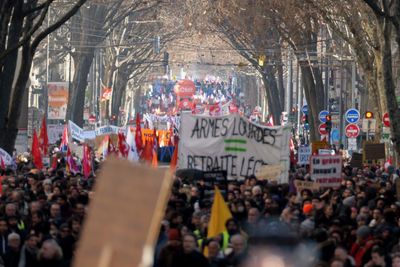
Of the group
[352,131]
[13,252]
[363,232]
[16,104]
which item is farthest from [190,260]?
[352,131]

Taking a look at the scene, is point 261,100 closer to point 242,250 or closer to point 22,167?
point 22,167

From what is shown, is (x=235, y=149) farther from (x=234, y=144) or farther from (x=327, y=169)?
(x=327, y=169)

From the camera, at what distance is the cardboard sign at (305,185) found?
67.4 ft

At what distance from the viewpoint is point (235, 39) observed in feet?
215

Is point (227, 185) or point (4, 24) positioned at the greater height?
point (4, 24)

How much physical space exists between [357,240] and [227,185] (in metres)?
6.81

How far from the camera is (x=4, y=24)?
85.0 ft

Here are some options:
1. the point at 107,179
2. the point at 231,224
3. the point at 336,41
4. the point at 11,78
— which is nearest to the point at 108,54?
the point at 336,41

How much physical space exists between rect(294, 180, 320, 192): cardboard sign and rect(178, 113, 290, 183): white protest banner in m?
2.01

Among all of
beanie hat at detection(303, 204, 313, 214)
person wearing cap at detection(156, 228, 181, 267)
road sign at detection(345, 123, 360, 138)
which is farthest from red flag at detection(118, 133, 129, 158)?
person wearing cap at detection(156, 228, 181, 267)

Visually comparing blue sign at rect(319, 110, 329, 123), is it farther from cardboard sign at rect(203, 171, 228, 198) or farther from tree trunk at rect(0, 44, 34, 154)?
cardboard sign at rect(203, 171, 228, 198)

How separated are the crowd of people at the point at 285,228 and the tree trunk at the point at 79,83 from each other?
115 ft

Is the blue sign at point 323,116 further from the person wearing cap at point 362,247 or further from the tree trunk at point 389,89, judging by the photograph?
the person wearing cap at point 362,247

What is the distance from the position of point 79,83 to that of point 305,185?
Answer: 37029 mm
